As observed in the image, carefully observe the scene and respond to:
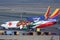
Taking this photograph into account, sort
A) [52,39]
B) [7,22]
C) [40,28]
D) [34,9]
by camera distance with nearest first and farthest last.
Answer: [52,39]
[40,28]
[7,22]
[34,9]

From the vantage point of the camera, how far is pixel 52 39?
1288 centimetres

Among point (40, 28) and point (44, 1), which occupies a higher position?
point (44, 1)

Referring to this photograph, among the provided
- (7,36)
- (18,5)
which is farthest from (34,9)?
(7,36)

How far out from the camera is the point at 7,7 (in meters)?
22.1

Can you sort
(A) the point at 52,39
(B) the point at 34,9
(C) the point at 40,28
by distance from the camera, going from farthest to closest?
1. (B) the point at 34,9
2. (C) the point at 40,28
3. (A) the point at 52,39

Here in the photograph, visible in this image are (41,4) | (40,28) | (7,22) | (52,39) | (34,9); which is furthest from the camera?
(41,4)

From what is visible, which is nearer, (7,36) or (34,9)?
(7,36)

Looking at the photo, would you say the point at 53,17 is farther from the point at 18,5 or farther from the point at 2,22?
the point at 18,5

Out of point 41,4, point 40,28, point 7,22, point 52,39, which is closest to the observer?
point 52,39

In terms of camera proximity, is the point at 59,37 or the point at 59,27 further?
the point at 59,27

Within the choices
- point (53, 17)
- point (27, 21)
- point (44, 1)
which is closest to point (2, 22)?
point (27, 21)

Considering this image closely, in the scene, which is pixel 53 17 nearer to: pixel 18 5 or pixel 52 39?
pixel 52 39

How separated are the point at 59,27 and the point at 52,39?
2.88 m

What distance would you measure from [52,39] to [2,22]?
4756 mm
